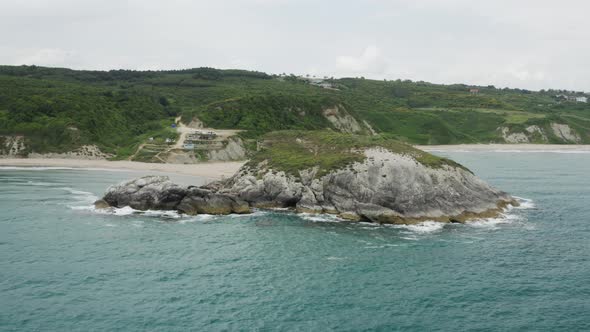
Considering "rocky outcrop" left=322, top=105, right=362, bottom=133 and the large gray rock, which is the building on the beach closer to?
"rocky outcrop" left=322, top=105, right=362, bottom=133

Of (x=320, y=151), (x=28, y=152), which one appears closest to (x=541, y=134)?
(x=320, y=151)

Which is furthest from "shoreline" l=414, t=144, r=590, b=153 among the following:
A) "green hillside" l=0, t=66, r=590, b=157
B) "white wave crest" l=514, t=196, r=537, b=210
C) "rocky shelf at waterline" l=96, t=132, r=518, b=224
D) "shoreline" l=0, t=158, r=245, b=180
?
"rocky shelf at waterline" l=96, t=132, r=518, b=224

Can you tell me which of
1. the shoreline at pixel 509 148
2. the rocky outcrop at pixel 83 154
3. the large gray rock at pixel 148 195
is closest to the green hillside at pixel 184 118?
the rocky outcrop at pixel 83 154

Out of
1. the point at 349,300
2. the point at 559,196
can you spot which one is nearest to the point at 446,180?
the point at 559,196

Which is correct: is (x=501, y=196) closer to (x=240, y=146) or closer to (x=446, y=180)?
(x=446, y=180)

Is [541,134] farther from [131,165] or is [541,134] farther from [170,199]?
[170,199]

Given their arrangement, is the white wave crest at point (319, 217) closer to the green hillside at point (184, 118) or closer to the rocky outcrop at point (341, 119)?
the green hillside at point (184, 118)
